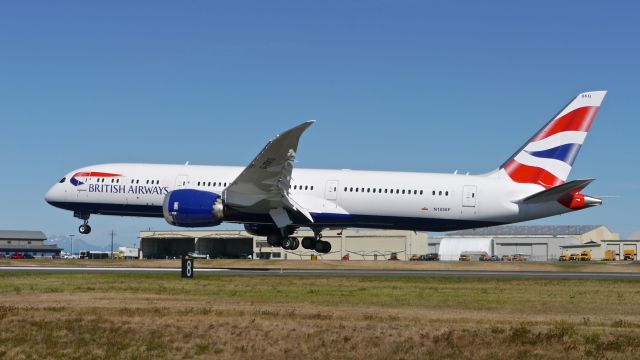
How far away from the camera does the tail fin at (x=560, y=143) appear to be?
57.5 m

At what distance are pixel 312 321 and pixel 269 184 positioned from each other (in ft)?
90.8

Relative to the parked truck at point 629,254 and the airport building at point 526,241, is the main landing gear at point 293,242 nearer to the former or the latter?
the airport building at point 526,241

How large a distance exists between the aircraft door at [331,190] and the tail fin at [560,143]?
12.4 m

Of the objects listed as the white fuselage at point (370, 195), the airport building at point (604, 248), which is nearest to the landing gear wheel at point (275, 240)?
the white fuselage at point (370, 195)

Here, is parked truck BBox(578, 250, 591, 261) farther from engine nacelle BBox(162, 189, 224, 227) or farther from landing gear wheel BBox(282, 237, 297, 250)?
engine nacelle BBox(162, 189, 224, 227)

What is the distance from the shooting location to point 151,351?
24.7 meters

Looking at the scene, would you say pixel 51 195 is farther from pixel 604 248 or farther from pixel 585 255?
pixel 604 248

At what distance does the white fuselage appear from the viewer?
57.6 meters

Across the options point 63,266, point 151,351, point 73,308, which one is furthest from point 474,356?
point 63,266

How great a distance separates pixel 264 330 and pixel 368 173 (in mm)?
33854

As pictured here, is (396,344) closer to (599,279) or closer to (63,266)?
(599,279)

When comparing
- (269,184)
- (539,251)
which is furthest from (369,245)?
(269,184)

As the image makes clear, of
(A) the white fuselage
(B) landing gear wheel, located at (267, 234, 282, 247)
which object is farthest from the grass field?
(B) landing gear wheel, located at (267, 234, 282, 247)

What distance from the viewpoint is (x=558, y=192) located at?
5441 cm
